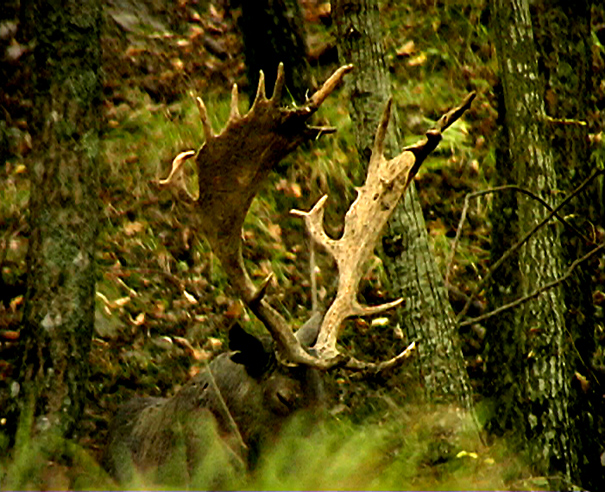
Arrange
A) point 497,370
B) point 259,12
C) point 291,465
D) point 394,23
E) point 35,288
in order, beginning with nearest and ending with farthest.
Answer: point 291,465
point 35,288
point 497,370
point 259,12
point 394,23

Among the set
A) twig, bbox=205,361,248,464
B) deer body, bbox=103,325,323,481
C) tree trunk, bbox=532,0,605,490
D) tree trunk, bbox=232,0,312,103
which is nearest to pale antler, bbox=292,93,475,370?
deer body, bbox=103,325,323,481

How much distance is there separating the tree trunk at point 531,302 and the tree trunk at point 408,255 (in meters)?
0.80

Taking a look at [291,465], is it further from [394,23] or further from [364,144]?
[394,23]

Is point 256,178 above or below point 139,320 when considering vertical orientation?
above

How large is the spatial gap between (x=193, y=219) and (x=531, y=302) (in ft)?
10.1

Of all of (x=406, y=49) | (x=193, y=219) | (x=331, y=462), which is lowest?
(x=331, y=462)

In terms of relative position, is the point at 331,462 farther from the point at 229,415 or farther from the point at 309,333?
the point at 309,333

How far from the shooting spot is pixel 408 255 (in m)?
6.45

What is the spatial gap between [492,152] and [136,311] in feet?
11.8

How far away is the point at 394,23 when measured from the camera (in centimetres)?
1124

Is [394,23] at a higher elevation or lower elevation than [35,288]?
higher

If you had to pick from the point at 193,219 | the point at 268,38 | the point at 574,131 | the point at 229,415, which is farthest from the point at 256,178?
the point at 268,38

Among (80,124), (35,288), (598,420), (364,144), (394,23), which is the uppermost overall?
(394,23)

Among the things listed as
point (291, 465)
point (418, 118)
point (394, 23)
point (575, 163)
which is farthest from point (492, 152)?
point (291, 465)
